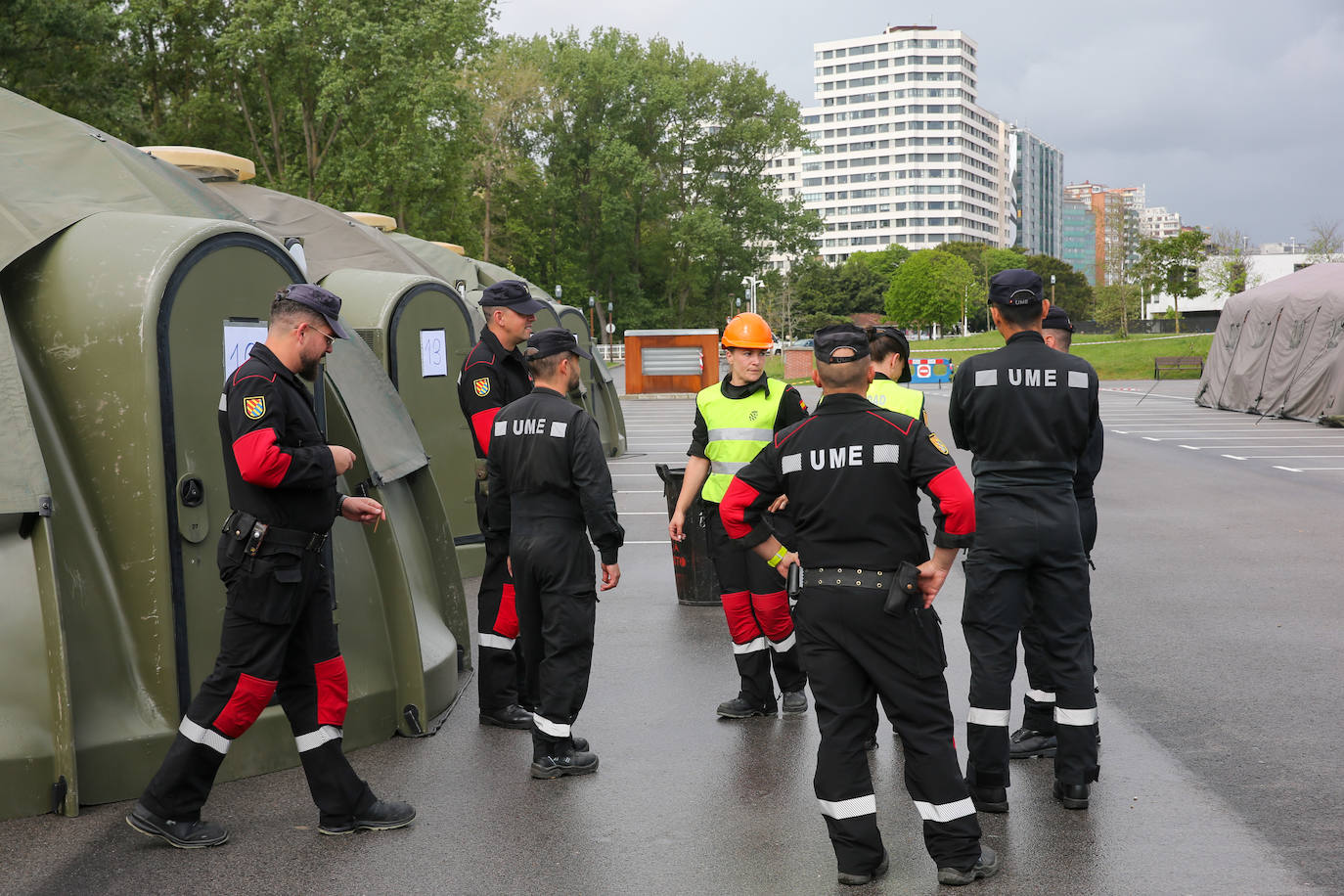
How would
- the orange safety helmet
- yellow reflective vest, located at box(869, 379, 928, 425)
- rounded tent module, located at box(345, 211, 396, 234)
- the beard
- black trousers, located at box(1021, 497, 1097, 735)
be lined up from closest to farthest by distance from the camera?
the beard, black trousers, located at box(1021, 497, 1097, 735), yellow reflective vest, located at box(869, 379, 928, 425), the orange safety helmet, rounded tent module, located at box(345, 211, 396, 234)

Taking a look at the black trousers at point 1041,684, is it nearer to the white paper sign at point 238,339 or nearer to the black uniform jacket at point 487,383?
the black uniform jacket at point 487,383

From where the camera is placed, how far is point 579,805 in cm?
510

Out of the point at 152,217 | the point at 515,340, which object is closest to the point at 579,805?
the point at 515,340

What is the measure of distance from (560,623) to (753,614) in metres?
1.25

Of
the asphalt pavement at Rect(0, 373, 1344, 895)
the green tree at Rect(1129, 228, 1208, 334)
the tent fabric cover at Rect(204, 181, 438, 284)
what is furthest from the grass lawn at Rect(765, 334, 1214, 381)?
the asphalt pavement at Rect(0, 373, 1344, 895)

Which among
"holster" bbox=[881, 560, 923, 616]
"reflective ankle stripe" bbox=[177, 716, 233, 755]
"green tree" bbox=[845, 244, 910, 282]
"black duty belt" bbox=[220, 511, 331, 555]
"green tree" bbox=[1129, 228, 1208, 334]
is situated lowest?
"reflective ankle stripe" bbox=[177, 716, 233, 755]

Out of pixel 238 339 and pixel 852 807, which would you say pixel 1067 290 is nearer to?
pixel 238 339

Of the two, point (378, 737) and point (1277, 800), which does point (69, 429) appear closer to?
point (378, 737)

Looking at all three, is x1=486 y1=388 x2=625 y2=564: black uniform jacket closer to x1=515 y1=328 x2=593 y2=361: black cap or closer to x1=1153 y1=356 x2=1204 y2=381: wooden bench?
x1=515 y1=328 x2=593 y2=361: black cap

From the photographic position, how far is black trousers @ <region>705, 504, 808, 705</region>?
618cm

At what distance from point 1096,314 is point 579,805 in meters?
85.7

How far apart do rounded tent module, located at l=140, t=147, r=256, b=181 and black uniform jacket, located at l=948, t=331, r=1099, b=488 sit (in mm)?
5999

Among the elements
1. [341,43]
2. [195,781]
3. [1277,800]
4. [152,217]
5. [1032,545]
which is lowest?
[1277,800]

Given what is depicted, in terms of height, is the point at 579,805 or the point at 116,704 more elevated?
the point at 116,704
